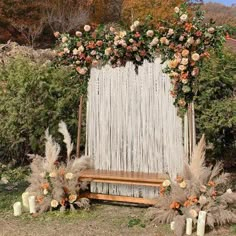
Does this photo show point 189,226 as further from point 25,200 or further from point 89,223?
point 25,200

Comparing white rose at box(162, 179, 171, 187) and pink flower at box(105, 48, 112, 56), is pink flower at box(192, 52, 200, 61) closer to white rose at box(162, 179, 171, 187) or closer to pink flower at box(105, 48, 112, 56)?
pink flower at box(105, 48, 112, 56)

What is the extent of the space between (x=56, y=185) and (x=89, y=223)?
0.62m

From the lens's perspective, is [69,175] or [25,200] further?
[25,200]

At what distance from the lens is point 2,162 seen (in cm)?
891

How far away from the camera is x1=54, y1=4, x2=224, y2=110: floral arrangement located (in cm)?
563

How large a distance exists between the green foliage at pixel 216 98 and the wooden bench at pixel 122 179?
1.92 meters

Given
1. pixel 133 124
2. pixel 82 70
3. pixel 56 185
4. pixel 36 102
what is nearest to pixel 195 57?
pixel 133 124

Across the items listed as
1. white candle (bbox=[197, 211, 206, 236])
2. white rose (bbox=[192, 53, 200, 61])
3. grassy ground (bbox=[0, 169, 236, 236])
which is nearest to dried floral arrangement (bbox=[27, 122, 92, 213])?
grassy ground (bbox=[0, 169, 236, 236])

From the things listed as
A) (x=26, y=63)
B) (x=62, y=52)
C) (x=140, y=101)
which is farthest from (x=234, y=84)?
(x=26, y=63)

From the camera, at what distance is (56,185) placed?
567cm

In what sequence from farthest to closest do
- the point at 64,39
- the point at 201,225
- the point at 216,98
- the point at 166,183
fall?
the point at 216,98, the point at 64,39, the point at 166,183, the point at 201,225

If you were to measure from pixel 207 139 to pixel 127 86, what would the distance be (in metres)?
2.06

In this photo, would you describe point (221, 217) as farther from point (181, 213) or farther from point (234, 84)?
point (234, 84)

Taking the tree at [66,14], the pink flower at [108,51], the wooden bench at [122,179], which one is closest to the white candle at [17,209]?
the wooden bench at [122,179]
